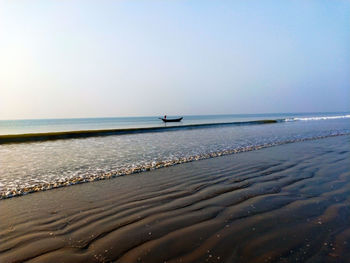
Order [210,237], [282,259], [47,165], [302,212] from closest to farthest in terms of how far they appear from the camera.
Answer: [282,259], [210,237], [302,212], [47,165]

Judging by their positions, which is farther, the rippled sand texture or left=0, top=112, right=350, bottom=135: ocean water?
left=0, top=112, right=350, bottom=135: ocean water

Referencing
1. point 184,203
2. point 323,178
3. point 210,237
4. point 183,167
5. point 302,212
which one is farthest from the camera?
point 183,167

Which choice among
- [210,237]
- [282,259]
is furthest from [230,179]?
[282,259]

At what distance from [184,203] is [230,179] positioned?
2426 mm

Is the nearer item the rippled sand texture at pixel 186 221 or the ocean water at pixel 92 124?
the rippled sand texture at pixel 186 221

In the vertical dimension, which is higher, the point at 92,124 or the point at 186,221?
the point at 92,124

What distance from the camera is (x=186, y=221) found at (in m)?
3.99

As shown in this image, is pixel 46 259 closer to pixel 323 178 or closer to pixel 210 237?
pixel 210 237

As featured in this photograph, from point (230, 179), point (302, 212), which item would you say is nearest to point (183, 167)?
point (230, 179)

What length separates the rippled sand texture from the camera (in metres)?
3.03

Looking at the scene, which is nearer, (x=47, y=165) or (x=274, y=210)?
(x=274, y=210)

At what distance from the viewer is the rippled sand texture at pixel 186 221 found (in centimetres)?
303

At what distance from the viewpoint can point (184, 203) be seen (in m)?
4.93

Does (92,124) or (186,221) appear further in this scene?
(92,124)
